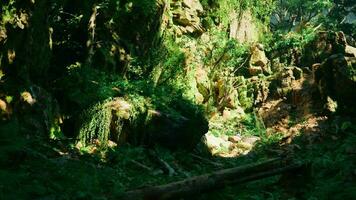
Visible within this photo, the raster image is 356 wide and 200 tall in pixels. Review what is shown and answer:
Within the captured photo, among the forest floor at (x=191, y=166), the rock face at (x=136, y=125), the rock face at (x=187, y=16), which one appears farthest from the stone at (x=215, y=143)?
the rock face at (x=187, y=16)

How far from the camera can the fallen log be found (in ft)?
18.7

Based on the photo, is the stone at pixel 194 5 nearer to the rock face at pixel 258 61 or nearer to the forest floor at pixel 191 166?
the rock face at pixel 258 61

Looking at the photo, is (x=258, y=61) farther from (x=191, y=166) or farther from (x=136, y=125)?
(x=136, y=125)

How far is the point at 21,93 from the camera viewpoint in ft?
31.4

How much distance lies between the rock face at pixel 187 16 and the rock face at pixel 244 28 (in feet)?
9.51

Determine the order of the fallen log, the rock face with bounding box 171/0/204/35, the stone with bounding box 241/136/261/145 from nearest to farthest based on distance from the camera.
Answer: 1. the fallen log
2. the stone with bounding box 241/136/261/145
3. the rock face with bounding box 171/0/204/35

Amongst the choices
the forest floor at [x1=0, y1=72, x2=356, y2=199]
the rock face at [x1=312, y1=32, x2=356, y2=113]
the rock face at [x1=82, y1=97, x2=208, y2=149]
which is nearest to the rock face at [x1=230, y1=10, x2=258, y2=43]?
the rock face at [x1=312, y1=32, x2=356, y2=113]

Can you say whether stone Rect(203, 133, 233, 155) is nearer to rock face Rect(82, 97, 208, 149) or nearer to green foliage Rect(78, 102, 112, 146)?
rock face Rect(82, 97, 208, 149)

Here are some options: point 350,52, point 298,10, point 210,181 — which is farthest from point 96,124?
point 298,10

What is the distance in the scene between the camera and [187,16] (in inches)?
776

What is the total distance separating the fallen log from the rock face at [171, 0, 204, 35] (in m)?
11.8

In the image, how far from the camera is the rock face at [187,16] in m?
18.9

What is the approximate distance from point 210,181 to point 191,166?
17.0 ft

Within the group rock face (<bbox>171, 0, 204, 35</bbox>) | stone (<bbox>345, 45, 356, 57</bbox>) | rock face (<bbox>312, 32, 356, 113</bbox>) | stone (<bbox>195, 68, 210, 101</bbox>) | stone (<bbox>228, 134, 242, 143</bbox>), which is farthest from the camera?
rock face (<bbox>171, 0, 204, 35</bbox>)
